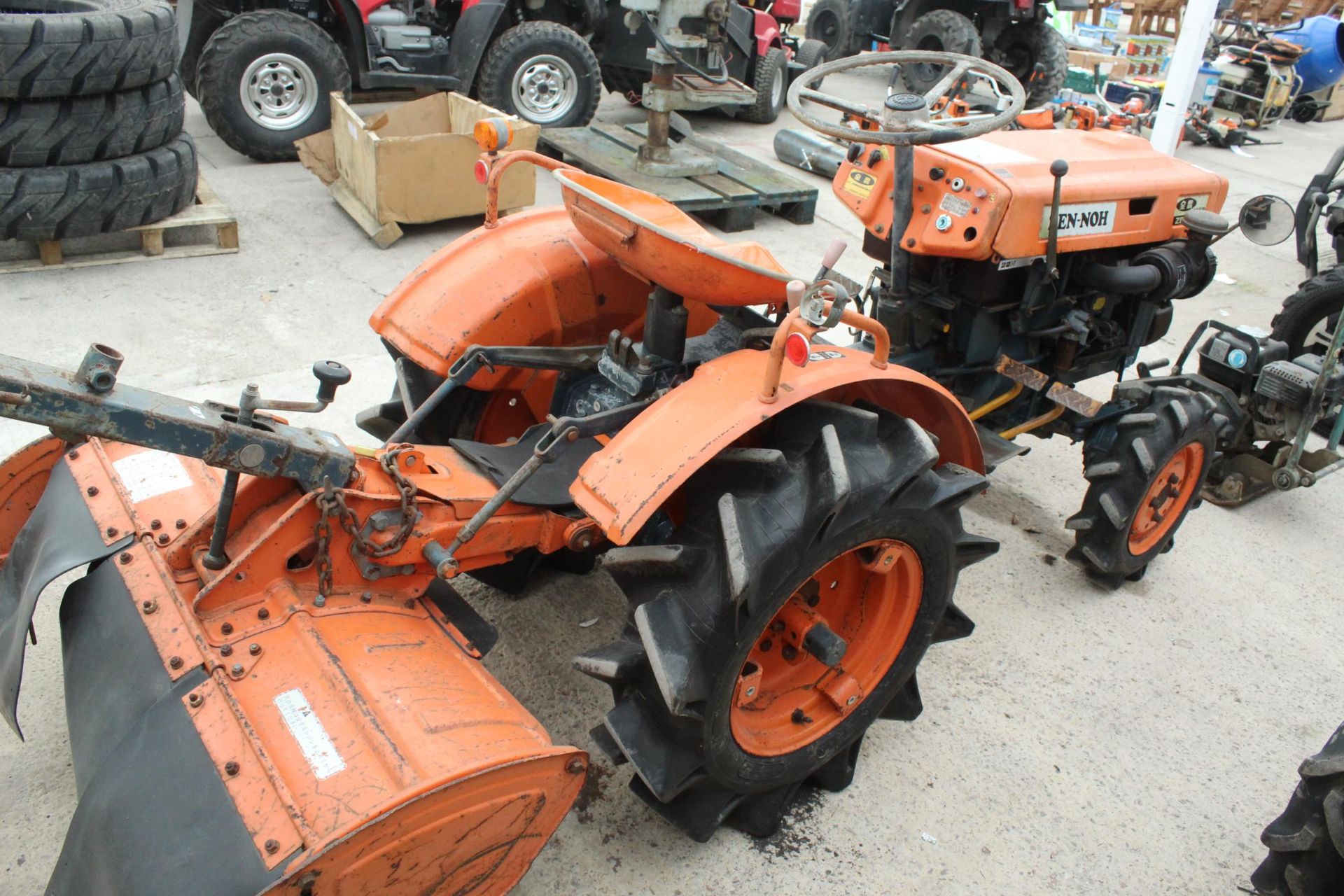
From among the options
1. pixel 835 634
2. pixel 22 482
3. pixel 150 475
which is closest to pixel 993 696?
pixel 835 634

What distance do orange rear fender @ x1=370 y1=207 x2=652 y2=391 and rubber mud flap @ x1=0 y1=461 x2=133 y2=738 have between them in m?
0.78

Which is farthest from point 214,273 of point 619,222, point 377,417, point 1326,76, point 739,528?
point 1326,76

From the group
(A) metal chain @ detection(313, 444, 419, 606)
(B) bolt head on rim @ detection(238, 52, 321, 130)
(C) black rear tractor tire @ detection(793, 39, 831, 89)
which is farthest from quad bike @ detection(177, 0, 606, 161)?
(A) metal chain @ detection(313, 444, 419, 606)

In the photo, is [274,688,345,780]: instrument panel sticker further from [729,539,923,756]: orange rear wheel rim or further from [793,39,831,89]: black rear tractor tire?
[793,39,831,89]: black rear tractor tire

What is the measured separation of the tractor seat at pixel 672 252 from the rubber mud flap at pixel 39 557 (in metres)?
1.16

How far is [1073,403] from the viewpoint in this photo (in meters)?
3.15

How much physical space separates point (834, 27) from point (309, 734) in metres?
11.4

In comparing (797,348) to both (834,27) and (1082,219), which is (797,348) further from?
(834,27)

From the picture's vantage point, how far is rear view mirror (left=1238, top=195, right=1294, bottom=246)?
3424mm

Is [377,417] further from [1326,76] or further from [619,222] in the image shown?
[1326,76]

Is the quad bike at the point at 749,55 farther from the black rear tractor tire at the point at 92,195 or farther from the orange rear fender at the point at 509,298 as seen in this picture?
the orange rear fender at the point at 509,298

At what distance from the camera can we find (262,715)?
1686mm

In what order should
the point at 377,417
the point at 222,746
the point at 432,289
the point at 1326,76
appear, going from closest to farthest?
the point at 222,746 → the point at 432,289 → the point at 377,417 → the point at 1326,76

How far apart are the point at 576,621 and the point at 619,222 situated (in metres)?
1.26
